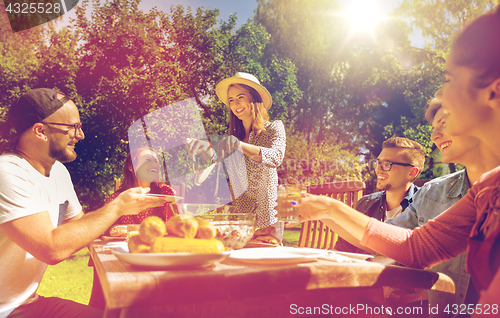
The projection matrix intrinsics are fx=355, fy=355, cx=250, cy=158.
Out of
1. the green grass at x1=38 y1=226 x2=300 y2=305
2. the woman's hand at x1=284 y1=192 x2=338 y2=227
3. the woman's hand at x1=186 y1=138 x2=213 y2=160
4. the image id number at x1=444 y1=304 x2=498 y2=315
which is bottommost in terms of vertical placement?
the green grass at x1=38 y1=226 x2=300 y2=305

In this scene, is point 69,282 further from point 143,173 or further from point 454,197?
point 454,197

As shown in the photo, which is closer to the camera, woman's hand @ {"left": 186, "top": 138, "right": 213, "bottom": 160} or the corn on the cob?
the corn on the cob

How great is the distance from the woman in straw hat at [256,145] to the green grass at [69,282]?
8.17 feet

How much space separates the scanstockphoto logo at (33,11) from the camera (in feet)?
31.3

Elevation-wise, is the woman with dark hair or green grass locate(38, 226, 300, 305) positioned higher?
the woman with dark hair

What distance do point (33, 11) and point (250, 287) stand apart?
1177 cm

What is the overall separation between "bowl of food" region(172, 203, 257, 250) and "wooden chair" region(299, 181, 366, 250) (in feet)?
5.57

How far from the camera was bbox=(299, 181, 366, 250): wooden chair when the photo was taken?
9.91ft

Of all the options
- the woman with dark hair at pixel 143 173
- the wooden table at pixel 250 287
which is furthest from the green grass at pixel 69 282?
the wooden table at pixel 250 287

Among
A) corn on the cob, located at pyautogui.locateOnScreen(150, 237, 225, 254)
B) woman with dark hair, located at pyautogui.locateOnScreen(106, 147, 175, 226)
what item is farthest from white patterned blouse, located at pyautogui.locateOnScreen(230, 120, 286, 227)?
corn on the cob, located at pyautogui.locateOnScreen(150, 237, 225, 254)

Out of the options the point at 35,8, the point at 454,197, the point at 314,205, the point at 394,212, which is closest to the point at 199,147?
the point at 314,205

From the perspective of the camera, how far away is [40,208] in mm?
1473

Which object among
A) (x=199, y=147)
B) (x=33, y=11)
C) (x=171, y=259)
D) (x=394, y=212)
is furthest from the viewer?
(x=33, y=11)

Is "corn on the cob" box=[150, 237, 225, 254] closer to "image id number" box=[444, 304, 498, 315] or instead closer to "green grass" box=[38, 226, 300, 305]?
"image id number" box=[444, 304, 498, 315]
